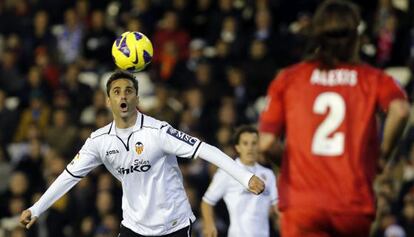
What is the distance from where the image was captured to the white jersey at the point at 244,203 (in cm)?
1029

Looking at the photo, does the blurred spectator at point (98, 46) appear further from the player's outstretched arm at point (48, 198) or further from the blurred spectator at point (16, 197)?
the player's outstretched arm at point (48, 198)

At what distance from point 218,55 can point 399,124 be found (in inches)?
473

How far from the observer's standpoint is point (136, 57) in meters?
9.56

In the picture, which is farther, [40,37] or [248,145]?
[40,37]

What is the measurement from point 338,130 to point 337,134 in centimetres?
2

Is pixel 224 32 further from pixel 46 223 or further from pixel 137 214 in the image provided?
pixel 137 214

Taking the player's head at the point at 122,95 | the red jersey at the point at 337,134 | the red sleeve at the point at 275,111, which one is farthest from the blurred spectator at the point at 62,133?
the red jersey at the point at 337,134

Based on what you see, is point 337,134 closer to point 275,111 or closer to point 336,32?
point 275,111

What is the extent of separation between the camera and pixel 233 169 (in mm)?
7926

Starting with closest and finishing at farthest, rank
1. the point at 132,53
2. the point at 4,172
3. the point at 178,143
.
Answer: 1. the point at 178,143
2. the point at 132,53
3. the point at 4,172

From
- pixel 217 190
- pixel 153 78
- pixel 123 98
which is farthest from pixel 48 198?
pixel 153 78

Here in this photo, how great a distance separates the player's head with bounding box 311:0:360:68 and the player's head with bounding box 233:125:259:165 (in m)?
4.81

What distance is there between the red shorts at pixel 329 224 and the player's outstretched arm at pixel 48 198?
3.25 meters

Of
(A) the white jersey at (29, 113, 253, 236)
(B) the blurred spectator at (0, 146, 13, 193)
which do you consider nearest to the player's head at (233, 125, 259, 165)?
(A) the white jersey at (29, 113, 253, 236)
